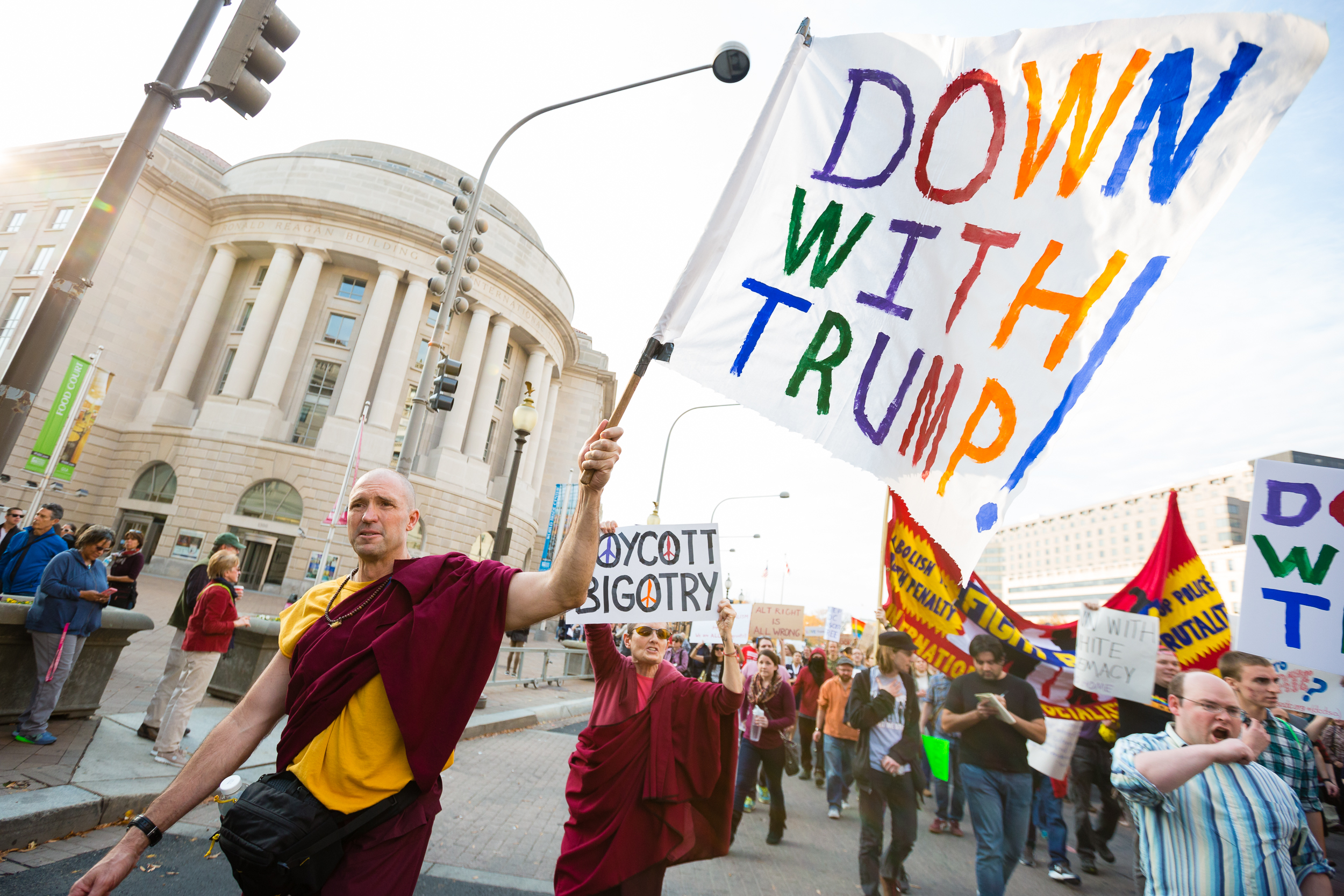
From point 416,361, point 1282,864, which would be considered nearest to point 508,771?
point 1282,864

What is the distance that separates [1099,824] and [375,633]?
27.3ft

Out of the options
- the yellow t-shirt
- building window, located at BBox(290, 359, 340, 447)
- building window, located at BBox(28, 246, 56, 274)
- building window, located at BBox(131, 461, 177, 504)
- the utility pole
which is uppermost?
building window, located at BBox(28, 246, 56, 274)

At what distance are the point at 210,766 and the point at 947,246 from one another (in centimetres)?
322

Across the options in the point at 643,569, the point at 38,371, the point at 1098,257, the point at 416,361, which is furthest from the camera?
the point at 416,361

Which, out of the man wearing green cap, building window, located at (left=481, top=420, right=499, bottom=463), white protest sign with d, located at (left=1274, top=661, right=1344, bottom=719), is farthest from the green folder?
building window, located at (left=481, top=420, right=499, bottom=463)

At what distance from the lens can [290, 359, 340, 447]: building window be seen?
33.4 metres

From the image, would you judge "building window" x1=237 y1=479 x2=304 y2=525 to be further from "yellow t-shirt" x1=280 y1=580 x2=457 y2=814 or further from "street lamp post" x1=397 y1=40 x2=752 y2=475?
"yellow t-shirt" x1=280 y1=580 x2=457 y2=814

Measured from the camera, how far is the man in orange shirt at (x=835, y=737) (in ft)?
26.5

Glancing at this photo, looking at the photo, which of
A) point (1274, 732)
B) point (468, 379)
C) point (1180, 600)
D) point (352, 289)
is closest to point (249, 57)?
point (1274, 732)

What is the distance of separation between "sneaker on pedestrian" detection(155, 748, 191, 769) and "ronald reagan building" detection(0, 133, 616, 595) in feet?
85.5

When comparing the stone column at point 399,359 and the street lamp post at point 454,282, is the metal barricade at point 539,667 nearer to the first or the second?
the street lamp post at point 454,282

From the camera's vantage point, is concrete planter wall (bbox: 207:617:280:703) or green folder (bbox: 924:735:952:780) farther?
green folder (bbox: 924:735:952:780)

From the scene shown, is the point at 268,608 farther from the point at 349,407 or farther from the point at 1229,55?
the point at 1229,55

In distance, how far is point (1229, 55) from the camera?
2459 mm
